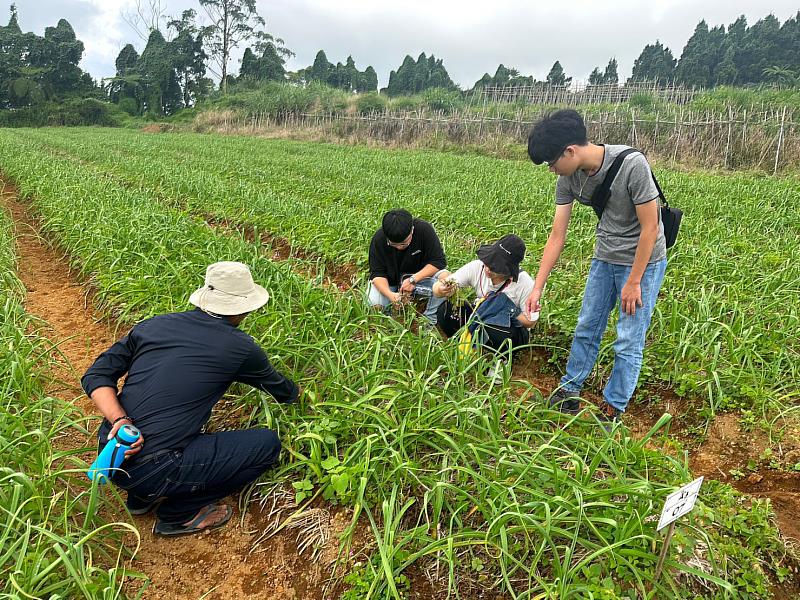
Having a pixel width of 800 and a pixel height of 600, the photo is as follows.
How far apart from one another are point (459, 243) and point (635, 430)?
9.86 feet

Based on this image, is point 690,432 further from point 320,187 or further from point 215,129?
point 215,129

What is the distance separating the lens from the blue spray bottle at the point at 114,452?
183 centimetres

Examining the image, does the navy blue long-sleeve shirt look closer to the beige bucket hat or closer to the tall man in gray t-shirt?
the beige bucket hat

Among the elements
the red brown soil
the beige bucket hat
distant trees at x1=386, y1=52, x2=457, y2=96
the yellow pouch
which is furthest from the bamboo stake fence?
distant trees at x1=386, y1=52, x2=457, y2=96

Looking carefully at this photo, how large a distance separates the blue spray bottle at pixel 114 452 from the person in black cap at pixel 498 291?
5.99 ft

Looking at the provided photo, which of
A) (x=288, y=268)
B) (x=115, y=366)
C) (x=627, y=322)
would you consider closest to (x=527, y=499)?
(x=627, y=322)

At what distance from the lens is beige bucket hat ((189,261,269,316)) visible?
214 centimetres

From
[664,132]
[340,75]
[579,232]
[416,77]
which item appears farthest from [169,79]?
[579,232]

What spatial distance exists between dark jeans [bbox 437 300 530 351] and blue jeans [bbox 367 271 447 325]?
124 millimetres

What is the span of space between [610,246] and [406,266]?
173cm

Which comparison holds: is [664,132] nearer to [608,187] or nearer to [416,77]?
[608,187]

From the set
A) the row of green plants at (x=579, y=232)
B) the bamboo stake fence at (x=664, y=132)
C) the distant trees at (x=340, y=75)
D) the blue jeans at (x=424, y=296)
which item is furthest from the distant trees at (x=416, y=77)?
the blue jeans at (x=424, y=296)

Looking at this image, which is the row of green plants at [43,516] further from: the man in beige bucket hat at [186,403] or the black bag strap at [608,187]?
the black bag strap at [608,187]

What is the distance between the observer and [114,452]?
185cm
